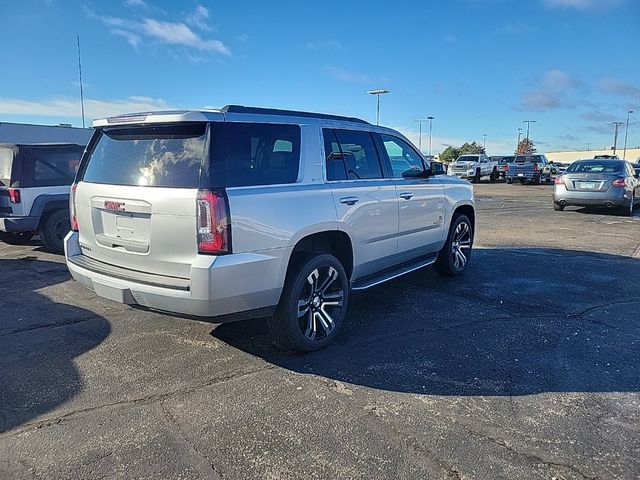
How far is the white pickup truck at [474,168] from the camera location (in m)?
35.1

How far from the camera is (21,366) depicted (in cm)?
383

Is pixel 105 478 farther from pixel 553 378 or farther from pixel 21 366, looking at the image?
pixel 553 378

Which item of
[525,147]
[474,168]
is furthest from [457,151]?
[474,168]

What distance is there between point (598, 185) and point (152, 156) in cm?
1357

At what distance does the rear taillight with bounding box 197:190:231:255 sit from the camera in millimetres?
3316

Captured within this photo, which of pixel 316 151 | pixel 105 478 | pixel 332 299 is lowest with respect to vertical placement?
pixel 105 478

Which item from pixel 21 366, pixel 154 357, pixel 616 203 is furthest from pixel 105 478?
pixel 616 203

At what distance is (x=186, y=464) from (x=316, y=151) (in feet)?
8.65

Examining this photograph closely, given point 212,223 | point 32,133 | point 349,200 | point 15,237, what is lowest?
point 15,237

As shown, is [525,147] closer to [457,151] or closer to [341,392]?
[457,151]

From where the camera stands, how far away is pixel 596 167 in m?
14.3

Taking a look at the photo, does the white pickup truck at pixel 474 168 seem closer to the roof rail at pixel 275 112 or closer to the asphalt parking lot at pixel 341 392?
the asphalt parking lot at pixel 341 392

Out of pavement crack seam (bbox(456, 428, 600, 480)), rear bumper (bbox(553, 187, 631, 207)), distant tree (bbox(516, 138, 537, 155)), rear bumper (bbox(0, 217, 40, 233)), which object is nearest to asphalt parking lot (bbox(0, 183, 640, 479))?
pavement crack seam (bbox(456, 428, 600, 480))

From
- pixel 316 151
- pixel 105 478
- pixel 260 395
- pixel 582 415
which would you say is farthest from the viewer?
pixel 316 151
